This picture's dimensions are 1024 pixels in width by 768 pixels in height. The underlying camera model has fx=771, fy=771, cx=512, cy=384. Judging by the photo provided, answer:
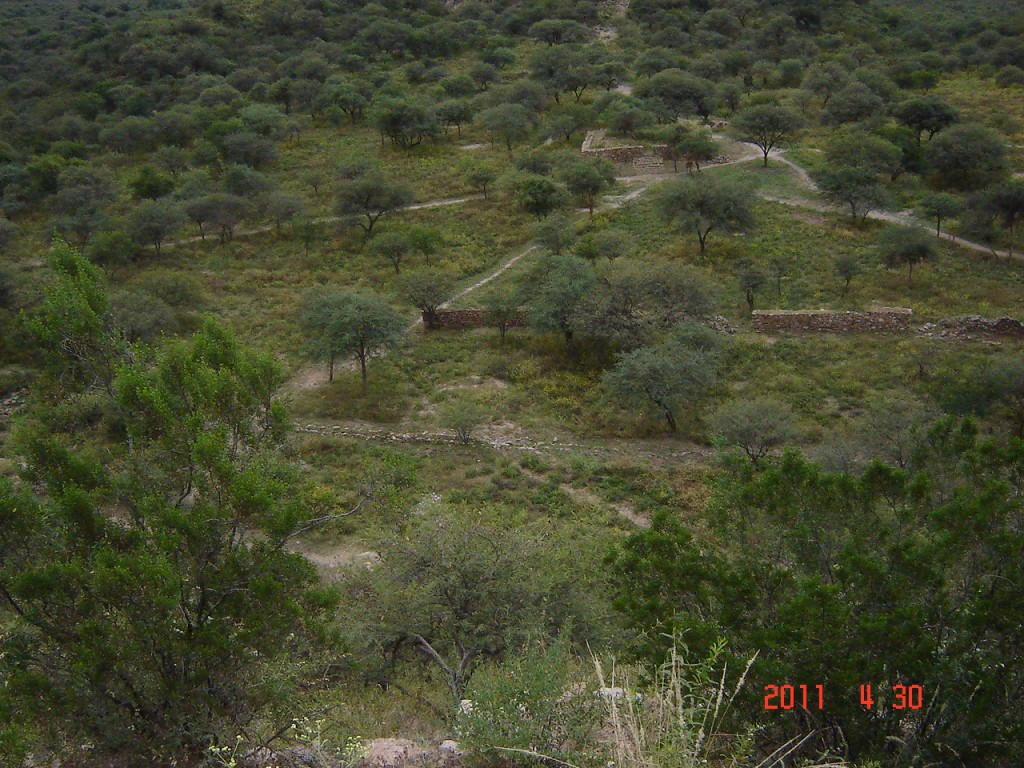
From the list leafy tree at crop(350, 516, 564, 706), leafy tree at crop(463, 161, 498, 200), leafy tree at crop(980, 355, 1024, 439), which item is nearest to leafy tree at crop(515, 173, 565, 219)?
leafy tree at crop(463, 161, 498, 200)

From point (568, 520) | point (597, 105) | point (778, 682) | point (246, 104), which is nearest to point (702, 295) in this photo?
point (568, 520)

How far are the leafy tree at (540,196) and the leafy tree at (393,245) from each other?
20.2 ft

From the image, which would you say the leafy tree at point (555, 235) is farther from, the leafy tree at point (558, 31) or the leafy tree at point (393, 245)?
the leafy tree at point (558, 31)

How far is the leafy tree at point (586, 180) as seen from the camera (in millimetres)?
35750

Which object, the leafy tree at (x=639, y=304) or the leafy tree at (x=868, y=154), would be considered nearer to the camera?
the leafy tree at (x=639, y=304)

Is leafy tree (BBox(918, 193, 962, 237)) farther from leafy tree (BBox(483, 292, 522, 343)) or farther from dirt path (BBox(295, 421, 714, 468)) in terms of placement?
dirt path (BBox(295, 421, 714, 468))

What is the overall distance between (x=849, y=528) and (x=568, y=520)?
9699 mm

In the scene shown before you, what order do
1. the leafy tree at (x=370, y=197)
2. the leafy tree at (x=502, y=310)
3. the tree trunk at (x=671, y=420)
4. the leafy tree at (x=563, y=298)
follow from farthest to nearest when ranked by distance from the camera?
1. the leafy tree at (x=370, y=197)
2. the leafy tree at (x=502, y=310)
3. the leafy tree at (x=563, y=298)
4. the tree trunk at (x=671, y=420)

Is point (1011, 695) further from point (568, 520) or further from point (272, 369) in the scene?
point (568, 520)

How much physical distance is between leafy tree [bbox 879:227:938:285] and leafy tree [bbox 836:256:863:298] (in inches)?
60.0

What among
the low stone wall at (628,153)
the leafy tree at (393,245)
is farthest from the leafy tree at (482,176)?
the leafy tree at (393,245)

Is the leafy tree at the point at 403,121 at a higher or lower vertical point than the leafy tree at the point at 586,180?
higher

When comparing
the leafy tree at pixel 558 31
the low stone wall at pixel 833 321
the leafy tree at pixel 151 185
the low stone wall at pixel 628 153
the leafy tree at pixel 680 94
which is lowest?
the low stone wall at pixel 833 321

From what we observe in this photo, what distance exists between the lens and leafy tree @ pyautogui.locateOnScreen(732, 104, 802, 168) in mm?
40656
